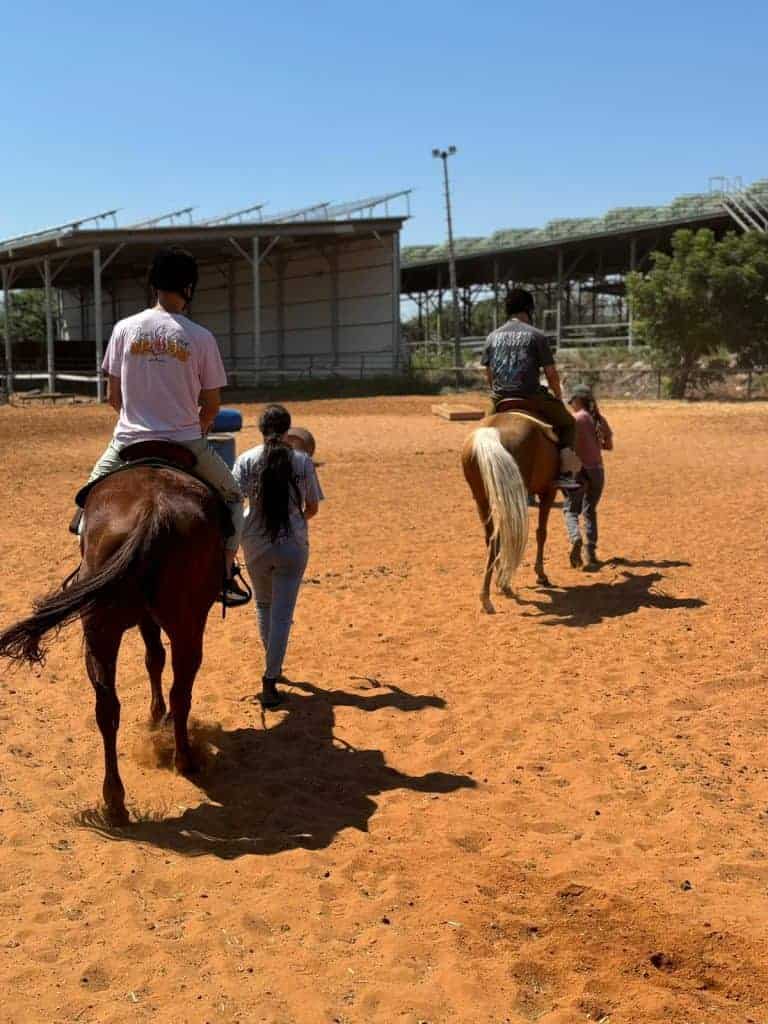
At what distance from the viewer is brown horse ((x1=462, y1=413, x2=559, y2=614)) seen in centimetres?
774

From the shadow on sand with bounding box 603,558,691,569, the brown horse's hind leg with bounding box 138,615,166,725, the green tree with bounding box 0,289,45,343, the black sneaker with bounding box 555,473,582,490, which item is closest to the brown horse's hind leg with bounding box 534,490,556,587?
the black sneaker with bounding box 555,473,582,490

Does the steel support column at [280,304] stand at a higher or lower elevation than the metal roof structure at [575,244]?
lower

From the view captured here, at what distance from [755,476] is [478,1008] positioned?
14073mm

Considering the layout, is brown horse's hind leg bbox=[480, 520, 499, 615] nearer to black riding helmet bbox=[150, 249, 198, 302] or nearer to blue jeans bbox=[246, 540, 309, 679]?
blue jeans bbox=[246, 540, 309, 679]

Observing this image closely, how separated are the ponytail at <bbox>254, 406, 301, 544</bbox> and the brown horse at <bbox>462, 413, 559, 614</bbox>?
2.66 meters

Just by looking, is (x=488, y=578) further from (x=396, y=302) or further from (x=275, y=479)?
(x=396, y=302)

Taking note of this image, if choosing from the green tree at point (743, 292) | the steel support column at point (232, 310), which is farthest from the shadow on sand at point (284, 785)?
the steel support column at point (232, 310)

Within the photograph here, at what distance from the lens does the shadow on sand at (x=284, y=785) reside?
407 cm

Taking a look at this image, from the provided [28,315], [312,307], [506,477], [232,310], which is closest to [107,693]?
[506,477]

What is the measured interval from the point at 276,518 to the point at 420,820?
193cm

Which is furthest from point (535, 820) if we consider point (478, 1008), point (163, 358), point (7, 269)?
point (7, 269)

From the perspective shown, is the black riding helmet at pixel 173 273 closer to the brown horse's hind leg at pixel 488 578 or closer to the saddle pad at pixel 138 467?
the saddle pad at pixel 138 467

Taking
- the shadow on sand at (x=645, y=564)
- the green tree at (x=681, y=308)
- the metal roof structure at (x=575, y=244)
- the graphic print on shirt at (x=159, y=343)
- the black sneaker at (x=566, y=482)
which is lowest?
the shadow on sand at (x=645, y=564)

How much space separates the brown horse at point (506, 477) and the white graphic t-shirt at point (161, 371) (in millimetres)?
3588
